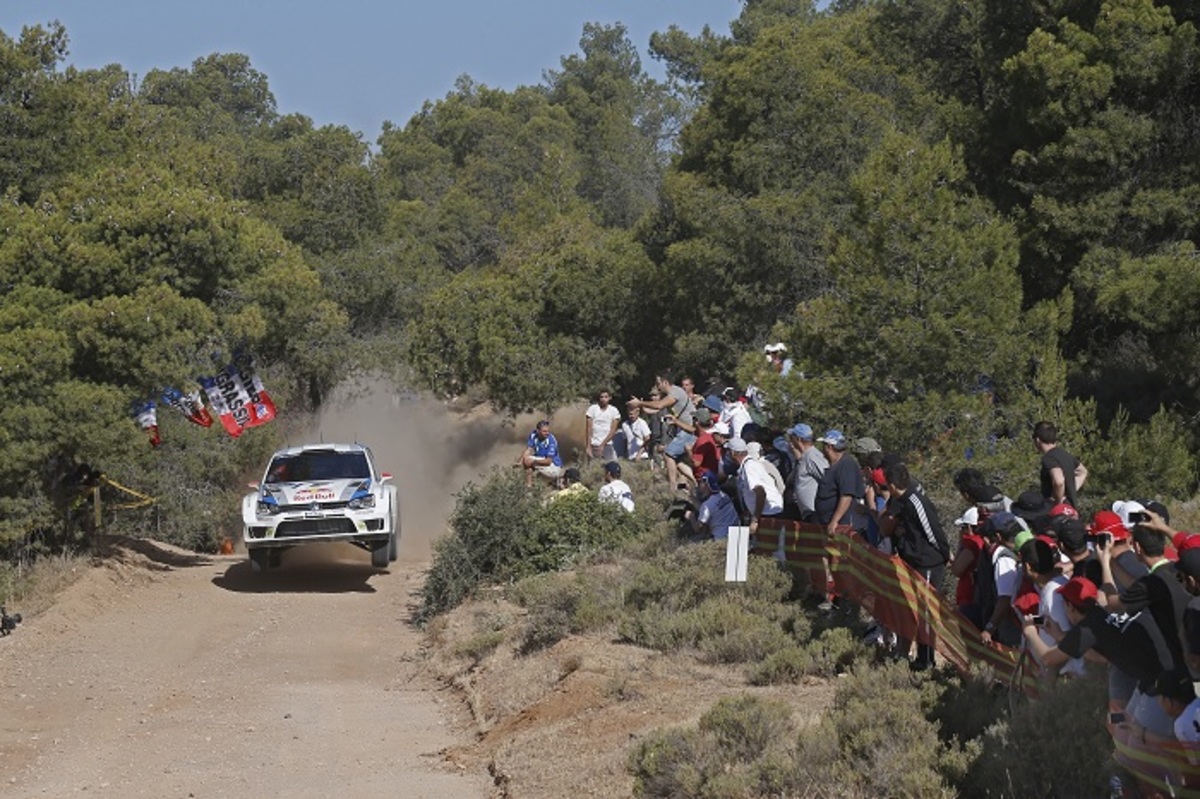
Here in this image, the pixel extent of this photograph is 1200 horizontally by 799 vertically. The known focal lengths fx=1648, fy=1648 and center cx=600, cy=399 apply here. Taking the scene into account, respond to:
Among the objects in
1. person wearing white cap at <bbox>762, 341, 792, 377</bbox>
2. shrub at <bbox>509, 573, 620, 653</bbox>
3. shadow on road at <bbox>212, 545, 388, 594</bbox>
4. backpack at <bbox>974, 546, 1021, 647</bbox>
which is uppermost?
person wearing white cap at <bbox>762, 341, 792, 377</bbox>

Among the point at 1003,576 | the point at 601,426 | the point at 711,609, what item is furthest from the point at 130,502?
the point at 1003,576

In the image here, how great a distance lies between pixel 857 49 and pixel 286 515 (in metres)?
25.0

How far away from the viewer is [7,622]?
19484mm

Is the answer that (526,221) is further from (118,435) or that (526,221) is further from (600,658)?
(600,658)

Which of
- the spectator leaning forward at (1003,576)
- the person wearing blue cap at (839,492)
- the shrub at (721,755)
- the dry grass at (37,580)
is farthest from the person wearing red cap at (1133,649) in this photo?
the dry grass at (37,580)

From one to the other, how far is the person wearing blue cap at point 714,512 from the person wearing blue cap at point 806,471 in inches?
86.3

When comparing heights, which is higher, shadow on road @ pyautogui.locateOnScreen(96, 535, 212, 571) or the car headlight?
the car headlight

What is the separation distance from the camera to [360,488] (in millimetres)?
22391

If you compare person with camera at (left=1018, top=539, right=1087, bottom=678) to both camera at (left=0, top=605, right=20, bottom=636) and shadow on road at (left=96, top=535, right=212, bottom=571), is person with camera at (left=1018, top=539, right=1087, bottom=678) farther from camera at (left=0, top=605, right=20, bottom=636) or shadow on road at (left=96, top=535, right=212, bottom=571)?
shadow on road at (left=96, top=535, right=212, bottom=571)

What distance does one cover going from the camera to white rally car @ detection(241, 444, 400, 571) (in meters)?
22.0

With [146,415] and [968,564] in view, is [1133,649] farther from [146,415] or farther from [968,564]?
[146,415]

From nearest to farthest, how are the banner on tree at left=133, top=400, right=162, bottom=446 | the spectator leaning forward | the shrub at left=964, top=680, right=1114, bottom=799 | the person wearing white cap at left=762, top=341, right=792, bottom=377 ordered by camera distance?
the shrub at left=964, top=680, right=1114, bottom=799 → the spectator leaning forward → the person wearing white cap at left=762, top=341, right=792, bottom=377 → the banner on tree at left=133, top=400, right=162, bottom=446

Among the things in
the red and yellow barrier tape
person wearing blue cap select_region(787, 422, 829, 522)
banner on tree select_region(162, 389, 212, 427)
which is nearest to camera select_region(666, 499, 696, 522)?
the red and yellow barrier tape

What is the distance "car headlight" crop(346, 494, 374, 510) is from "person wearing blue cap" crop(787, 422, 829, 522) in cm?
917
